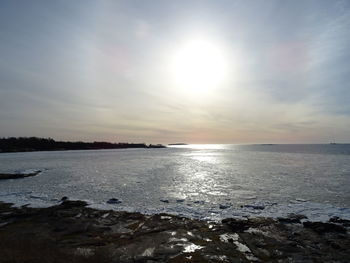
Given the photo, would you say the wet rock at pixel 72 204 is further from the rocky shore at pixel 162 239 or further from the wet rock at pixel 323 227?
the wet rock at pixel 323 227

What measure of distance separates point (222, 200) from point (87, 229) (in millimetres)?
11683

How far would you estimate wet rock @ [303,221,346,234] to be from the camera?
1320 centimetres

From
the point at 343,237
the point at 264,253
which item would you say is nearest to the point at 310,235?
the point at 343,237

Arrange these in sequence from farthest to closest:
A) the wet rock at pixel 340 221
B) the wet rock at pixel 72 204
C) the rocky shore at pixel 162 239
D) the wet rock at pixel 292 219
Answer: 1. the wet rock at pixel 72 204
2. the wet rock at pixel 292 219
3. the wet rock at pixel 340 221
4. the rocky shore at pixel 162 239

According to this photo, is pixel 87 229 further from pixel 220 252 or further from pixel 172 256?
pixel 220 252

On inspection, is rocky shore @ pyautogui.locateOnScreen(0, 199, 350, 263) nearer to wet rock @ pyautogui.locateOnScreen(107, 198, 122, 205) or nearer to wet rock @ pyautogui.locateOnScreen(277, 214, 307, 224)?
wet rock @ pyautogui.locateOnScreen(277, 214, 307, 224)

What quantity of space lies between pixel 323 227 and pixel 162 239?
923cm

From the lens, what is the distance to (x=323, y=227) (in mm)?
13531

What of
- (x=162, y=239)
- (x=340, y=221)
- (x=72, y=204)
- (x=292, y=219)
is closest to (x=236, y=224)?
(x=292, y=219)

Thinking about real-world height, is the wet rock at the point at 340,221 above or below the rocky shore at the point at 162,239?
above

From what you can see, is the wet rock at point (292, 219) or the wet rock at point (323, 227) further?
the wet rock at point (292, 219)

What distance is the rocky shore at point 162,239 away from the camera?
1013 cm

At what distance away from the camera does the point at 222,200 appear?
68.3 feet

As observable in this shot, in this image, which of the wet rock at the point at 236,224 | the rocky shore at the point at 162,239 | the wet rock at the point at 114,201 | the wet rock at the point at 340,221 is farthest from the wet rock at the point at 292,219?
the wet rock at the point at 114,201
